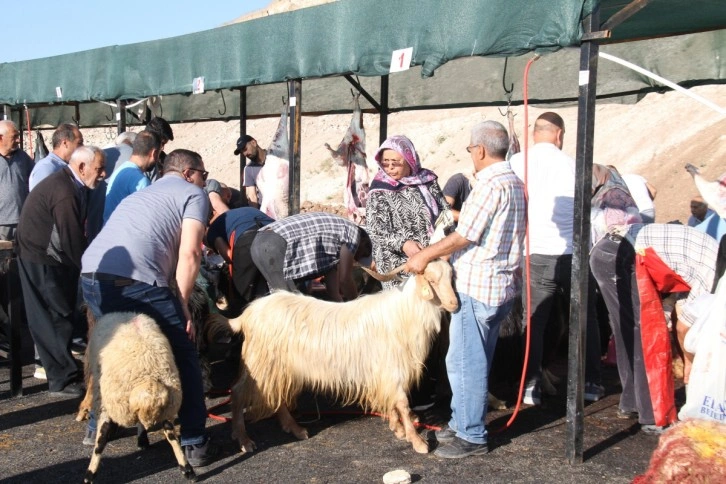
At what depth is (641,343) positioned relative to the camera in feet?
16.9

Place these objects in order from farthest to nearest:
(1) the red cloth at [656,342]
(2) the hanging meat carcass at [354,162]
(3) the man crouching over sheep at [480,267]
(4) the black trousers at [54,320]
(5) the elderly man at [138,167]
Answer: (2) the hanging meat carcass at [354,162] < (4) the black trousers at [54,320] < (5) the elderly man at [138,167] < (1) the red cloth at [656,342] < (3) the man crouching over sheep at [480,267]

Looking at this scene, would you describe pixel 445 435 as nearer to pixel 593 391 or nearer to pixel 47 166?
pixel 593 391

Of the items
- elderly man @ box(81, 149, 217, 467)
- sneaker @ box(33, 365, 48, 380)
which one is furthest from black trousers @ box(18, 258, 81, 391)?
elderly man @ box(81, 149, 217, 467)

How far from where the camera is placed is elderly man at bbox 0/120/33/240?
793 centimetres

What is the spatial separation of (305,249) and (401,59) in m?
1.58

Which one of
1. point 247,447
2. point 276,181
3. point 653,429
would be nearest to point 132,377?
point 247,447

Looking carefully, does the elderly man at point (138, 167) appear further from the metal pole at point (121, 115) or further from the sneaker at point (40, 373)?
the metal pole at point (121, 115)

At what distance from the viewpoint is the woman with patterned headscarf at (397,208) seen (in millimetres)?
5477

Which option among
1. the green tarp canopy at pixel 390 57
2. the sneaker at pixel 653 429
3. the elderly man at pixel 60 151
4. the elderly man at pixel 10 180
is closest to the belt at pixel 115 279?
the green tarp canopy at pixel 390 57

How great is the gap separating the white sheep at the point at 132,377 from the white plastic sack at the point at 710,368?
271cm

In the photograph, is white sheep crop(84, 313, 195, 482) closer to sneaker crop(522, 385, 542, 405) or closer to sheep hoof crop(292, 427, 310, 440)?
sheep hoof crop(292, 427, 310, 440)

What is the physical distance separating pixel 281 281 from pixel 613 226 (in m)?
2.42

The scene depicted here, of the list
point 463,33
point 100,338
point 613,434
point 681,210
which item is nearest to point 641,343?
point 613,434

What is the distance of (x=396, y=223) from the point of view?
549 centimetres
